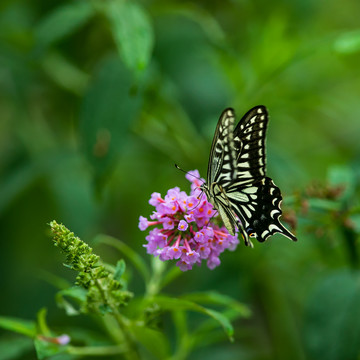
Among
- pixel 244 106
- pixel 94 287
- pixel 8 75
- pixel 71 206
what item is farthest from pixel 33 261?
pixel 94 287

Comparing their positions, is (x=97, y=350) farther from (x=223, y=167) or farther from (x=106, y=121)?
(x=106, y=121)

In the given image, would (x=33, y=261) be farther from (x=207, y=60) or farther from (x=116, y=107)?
(x=207, y=60)

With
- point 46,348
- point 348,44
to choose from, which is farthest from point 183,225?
point 348,44

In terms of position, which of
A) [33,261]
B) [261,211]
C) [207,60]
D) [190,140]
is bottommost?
[261,211]

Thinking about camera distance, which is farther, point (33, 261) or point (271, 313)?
point (33, 261)

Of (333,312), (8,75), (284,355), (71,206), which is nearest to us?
(333,312)

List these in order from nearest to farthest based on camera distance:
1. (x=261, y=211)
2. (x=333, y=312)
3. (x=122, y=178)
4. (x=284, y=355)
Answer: (x=261, y=211) < (x=333, y=312) < (x=284, y=355) < (x=122, y=178)
